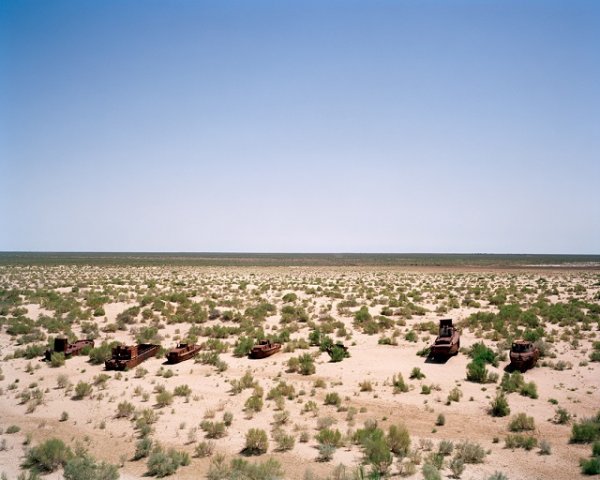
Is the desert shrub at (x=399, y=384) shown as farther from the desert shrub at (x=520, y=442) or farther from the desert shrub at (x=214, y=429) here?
the desert shrub at (x=214, y=429)

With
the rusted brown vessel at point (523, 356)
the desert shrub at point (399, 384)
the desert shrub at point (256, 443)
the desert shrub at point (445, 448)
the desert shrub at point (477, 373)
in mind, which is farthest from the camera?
the rusted brown vessel at point (523, 356)

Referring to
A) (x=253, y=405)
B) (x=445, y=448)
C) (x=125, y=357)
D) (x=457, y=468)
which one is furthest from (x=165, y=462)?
(x=125, y=357)

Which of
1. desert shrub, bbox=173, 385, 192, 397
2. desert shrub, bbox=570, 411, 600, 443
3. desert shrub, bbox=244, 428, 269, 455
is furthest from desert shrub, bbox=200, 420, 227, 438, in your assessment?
desert shrub, bbox=570, 411, 600, 443

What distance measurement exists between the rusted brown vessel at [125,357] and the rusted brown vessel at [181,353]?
117 cm

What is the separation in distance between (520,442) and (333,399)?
5.37m

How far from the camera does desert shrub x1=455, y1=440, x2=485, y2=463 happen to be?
32.2 feet

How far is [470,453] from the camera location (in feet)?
32.3

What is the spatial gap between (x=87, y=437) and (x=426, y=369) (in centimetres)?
1238

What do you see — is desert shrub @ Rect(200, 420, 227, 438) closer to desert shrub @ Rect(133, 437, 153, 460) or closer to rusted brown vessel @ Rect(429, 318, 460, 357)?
desert shrub @ Rect(133, 437, 153, 460)

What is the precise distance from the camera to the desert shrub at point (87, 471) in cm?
866

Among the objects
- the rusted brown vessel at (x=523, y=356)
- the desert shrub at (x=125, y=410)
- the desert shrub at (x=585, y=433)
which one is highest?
the rusted brown vessel at (x=523, y=356)

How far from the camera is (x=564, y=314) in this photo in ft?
88.2

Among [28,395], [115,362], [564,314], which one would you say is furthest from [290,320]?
[564,314]

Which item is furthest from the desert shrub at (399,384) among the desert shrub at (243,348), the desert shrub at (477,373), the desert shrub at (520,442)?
the desert shrub at (243,348)
